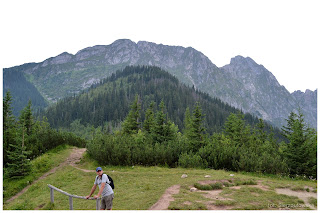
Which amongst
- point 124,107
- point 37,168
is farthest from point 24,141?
point 124,107

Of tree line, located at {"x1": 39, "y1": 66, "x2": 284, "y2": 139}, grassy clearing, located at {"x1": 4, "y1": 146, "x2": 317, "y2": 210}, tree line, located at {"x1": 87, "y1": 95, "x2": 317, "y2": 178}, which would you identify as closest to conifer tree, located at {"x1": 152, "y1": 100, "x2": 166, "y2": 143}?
tree line, located at {"x1": 87, "y1": 95, "x2": 317, "y2": 178}

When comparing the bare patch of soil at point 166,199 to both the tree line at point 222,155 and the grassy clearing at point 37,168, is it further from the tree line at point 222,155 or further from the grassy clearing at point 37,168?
the grassy clearing at point 37,168

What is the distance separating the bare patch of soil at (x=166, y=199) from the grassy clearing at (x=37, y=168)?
42.1 ft

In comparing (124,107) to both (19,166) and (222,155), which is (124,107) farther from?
(222,155)

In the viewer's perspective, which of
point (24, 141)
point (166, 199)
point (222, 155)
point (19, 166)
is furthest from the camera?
point (24, 141)

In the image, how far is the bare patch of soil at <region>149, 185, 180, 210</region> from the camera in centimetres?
851

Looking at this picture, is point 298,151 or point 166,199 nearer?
point 166,199

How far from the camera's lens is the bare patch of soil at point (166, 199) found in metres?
8.51

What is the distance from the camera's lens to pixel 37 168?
19781mm

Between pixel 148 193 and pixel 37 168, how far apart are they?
1496cm

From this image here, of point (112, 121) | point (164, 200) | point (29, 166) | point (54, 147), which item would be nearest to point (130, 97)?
point (112, 121)

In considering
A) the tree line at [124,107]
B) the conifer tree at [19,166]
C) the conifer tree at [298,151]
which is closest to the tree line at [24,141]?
the conifer tree at [19,166]

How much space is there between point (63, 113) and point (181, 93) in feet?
309

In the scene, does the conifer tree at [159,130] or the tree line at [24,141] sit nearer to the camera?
the tree line at [24,141]
